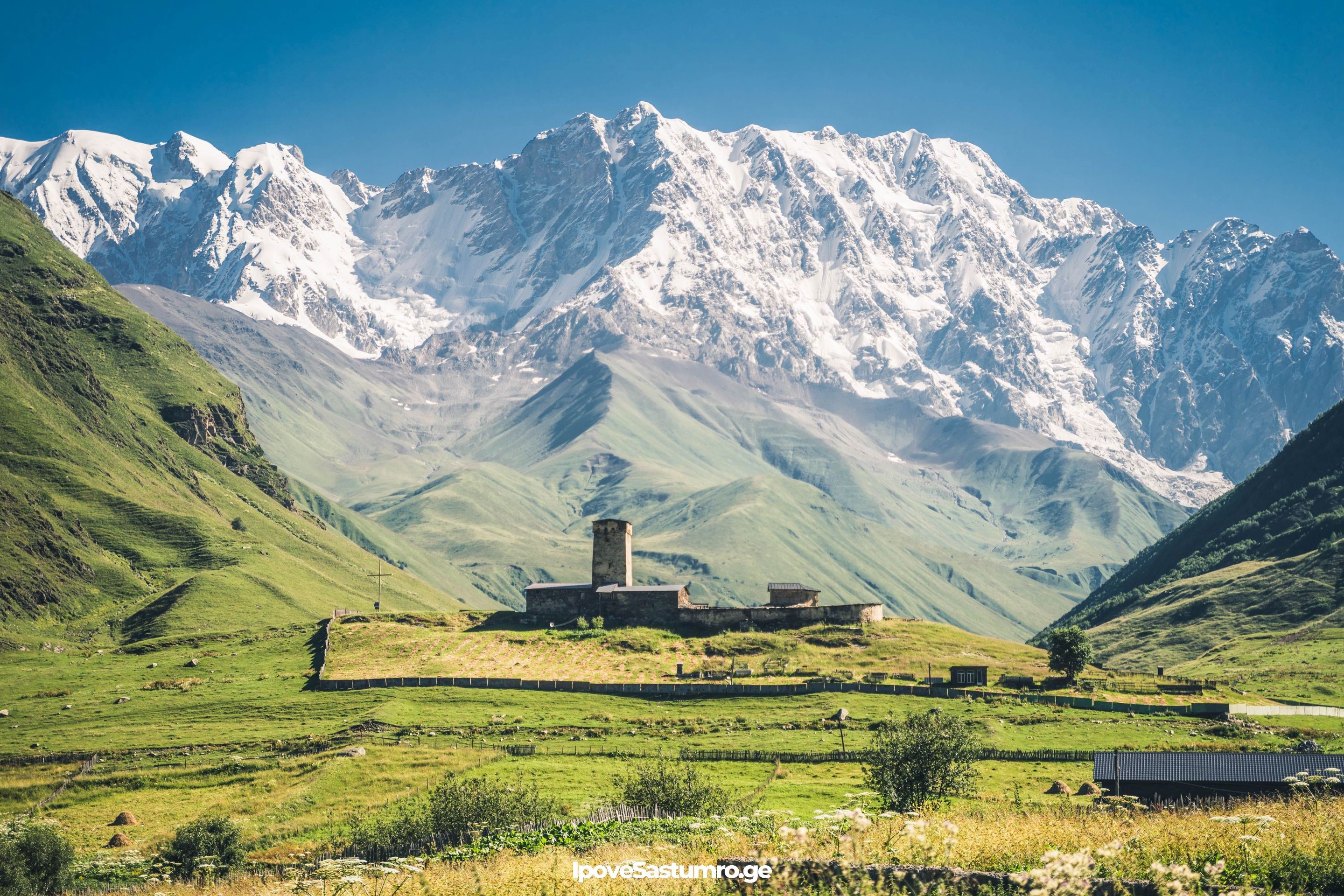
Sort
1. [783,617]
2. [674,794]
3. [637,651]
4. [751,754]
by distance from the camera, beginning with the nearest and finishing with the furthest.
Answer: [674,794]
[751,754]
[637,651]
[783,617]

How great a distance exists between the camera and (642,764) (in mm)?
70562

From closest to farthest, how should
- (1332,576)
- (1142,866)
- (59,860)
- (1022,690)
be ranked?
(1142,866)
(59,860)
(1022,690)
(1332,576)

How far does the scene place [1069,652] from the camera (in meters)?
98.8

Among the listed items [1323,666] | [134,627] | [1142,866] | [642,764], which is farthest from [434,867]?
[134,627]

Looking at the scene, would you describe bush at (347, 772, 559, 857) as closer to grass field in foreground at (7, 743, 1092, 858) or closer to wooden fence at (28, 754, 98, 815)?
grass field in foreground at (7, 743, 1092, 858)

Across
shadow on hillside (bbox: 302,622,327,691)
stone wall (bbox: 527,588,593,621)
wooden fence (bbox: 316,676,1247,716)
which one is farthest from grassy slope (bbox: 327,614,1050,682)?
stone wall (bbox: 527,588,593,621)

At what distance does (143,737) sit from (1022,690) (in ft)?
233

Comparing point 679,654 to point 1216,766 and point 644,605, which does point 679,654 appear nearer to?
point 644,605

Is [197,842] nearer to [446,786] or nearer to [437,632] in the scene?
[446,786]

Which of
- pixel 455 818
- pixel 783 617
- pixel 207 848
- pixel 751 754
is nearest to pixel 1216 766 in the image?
pixel 751 754

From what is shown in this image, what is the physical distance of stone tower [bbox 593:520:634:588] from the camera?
12594 centimetres

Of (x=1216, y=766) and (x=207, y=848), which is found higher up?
(x=1216, y=766)

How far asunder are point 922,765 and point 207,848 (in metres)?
33.7

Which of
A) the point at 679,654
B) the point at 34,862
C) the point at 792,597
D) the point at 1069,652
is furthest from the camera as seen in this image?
the point at 792,597
